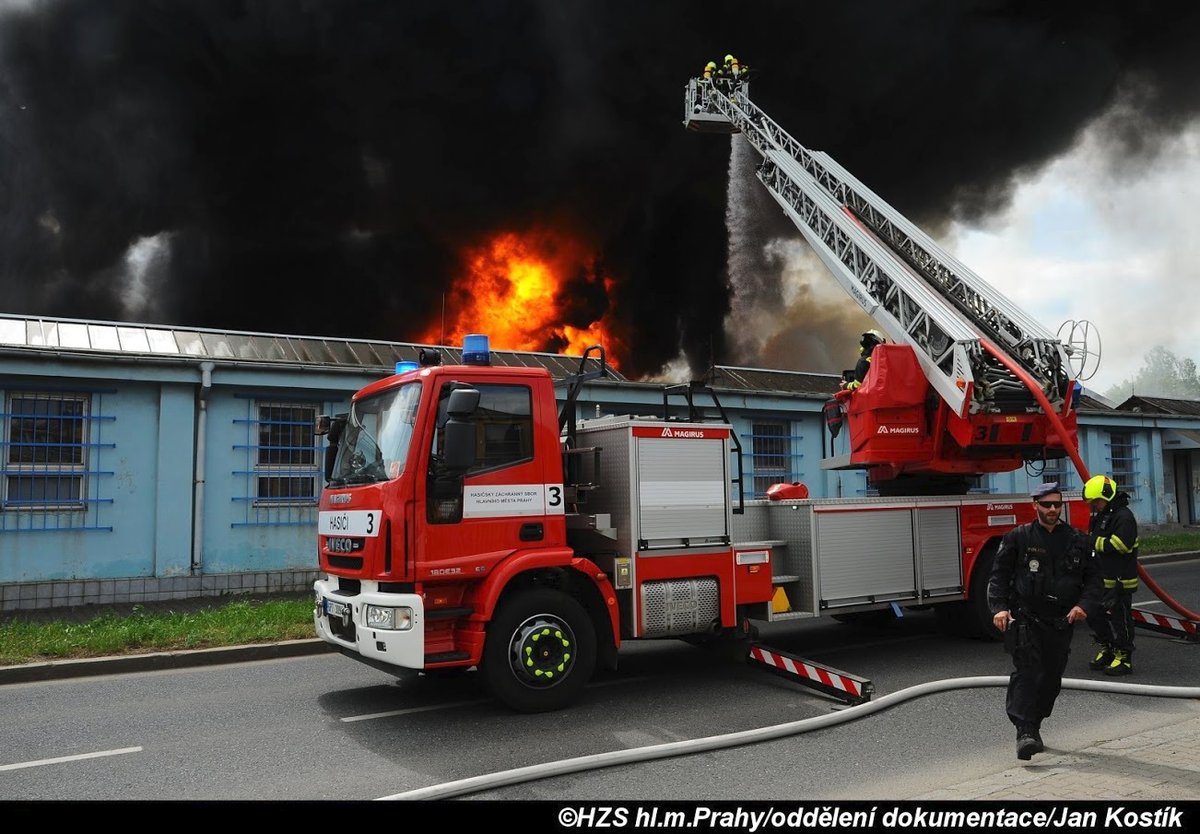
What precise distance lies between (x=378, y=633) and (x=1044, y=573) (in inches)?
174

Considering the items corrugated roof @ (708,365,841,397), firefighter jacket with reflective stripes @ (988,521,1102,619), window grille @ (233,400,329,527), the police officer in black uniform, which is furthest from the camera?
corrugated roof @ (708,365,841,397)

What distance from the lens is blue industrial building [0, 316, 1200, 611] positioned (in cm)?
1179

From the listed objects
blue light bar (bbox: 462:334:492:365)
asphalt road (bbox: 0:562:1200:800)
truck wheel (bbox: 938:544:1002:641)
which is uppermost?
blue light bar (bbox: 462:334:492:365)

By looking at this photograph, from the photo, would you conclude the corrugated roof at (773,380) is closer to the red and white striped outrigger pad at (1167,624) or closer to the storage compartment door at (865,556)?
the red and white striped outrigger pad at (1167,624)

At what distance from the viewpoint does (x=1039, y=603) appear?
528 centimetres

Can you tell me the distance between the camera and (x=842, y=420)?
10.1m

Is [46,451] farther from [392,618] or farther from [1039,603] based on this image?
[1039,603]

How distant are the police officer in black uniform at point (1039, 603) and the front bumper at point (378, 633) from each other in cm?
374

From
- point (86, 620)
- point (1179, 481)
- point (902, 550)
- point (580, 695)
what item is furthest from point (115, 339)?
point (1179, 481)

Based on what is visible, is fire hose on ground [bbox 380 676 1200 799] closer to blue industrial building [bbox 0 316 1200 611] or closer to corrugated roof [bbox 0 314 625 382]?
blue industrial building [bbox 0 316 1200 611]

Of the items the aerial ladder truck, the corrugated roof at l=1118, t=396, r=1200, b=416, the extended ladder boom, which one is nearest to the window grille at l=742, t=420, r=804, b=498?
the extended ladder boom

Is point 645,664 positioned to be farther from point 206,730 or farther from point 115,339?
point 115,339

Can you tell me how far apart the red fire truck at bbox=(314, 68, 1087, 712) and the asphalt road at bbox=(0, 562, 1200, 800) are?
18.8 inches

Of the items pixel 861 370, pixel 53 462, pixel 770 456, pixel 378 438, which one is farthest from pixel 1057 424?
pixel 53 462
